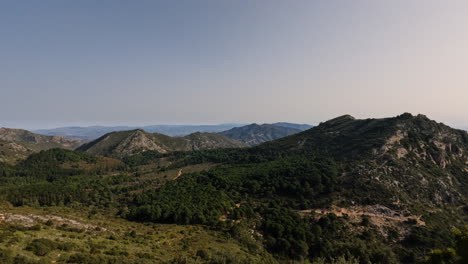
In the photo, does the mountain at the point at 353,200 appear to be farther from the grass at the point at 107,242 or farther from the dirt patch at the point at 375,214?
the grass at the point at 107,242

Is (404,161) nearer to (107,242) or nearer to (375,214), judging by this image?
(375,214)

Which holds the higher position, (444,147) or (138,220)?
(444,147)

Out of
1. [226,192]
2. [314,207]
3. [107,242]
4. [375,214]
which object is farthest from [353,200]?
[107,242]

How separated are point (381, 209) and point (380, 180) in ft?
63.7

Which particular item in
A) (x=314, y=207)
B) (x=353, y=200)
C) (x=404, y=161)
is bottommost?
(x=314, y=207)

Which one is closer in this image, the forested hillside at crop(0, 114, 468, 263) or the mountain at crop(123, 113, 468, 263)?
the forested hillside at crop(0, 114, 468, 263)

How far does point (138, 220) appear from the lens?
7119 centimetres

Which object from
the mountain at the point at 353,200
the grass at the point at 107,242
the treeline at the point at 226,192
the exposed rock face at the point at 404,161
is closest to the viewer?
the grass at the point at 107,242

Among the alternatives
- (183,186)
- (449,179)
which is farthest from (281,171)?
(449,179)

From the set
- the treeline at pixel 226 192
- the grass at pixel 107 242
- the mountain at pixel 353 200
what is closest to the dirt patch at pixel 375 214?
the mountain at pixel 353 200

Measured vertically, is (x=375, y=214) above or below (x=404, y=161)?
below

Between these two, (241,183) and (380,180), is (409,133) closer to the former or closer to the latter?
(380,180)

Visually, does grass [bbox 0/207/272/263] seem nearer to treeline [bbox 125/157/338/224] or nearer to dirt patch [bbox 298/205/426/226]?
treeline [bbox 125/157/338/224]

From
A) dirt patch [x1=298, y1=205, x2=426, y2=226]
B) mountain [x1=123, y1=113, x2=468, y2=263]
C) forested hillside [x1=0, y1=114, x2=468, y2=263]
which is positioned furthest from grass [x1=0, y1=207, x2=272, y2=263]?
dirt patch [x1=298, y1=205, x2=426, y2=226]
